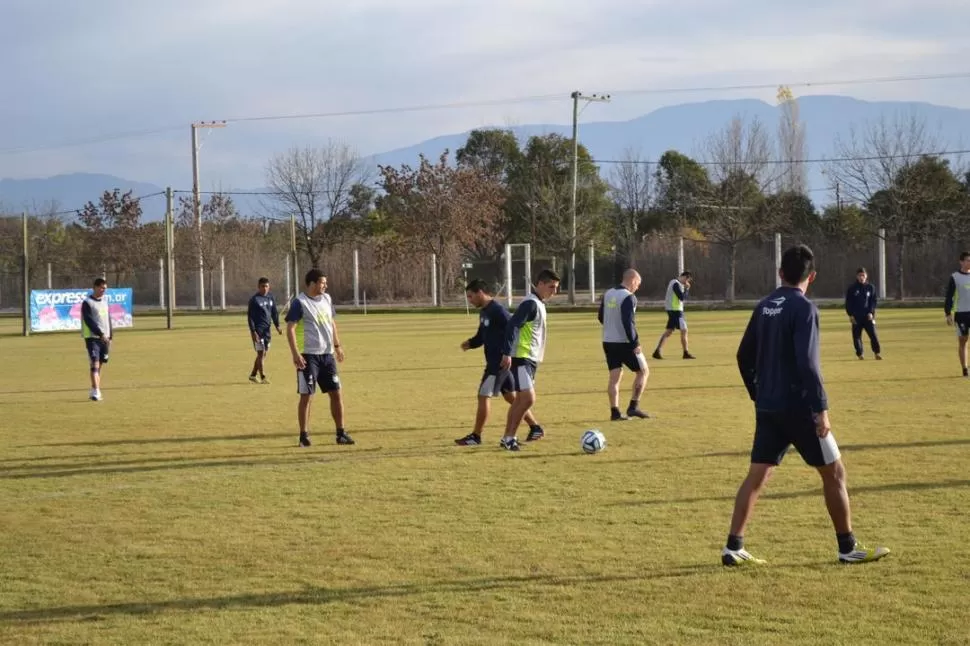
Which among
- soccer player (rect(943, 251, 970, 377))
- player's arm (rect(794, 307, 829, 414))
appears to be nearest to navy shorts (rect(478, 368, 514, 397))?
player's arm (rect(794, 307, 829, 414))

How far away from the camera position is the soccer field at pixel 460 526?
645 cm

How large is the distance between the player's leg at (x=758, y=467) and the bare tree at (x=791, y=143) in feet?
209

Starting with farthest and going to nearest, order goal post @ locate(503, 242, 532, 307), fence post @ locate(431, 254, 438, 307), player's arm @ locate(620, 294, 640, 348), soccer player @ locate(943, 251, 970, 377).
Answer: fence post @ locate(431, 254, 438, 307) < goal post @ locate(503, 242, 532, 307) < soccer player @ locate(943, 251, 970, 377) < player's arm @ locate(620, 294, 640, 348)

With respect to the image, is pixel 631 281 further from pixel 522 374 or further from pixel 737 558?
pixel 737 558

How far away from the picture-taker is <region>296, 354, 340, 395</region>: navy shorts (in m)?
13.0

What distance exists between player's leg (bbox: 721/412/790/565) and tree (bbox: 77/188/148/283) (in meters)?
64.9

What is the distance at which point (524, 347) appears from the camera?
12602 mm

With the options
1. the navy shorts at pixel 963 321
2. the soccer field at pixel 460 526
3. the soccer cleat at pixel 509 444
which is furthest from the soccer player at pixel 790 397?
the navy shorts at pixel 963 321

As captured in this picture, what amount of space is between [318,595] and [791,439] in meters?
2.96

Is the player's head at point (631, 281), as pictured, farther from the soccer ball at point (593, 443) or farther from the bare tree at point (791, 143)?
the bare tree at point (791, 143)

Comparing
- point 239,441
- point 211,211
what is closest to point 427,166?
point 211,211

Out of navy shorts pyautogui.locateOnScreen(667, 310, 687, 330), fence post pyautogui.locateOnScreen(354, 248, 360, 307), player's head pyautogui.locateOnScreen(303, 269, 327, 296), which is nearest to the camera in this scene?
player's head pyautogui.locateOnScreen(303, 269, 327, 296)

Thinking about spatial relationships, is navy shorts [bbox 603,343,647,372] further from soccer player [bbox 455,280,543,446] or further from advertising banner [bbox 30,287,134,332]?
advertising banner [bbox 30,287,134,332]

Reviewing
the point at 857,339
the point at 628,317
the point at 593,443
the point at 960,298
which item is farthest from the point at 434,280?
the point at 593,443
